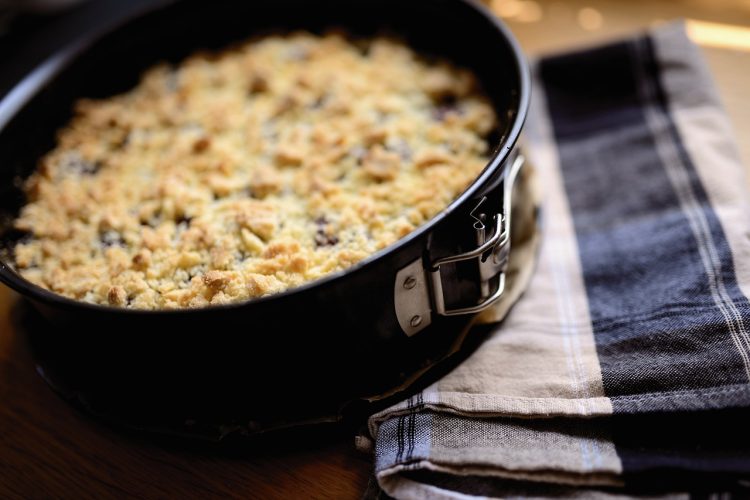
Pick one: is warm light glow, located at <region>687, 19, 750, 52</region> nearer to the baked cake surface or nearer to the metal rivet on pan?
the baked cake surface

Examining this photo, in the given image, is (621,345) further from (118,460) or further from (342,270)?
(118,460)

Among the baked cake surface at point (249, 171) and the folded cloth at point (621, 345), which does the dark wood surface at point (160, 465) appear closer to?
the folded cloth at point (621, 345)

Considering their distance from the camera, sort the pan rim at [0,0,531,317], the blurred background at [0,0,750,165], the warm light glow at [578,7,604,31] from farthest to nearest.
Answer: the warm light glow at [578,7,604,31] < the blurred background at [0,0,750,165] < the pan rim at [0,0,531,317]

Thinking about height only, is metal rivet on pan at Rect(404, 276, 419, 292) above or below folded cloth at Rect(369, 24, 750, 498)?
above

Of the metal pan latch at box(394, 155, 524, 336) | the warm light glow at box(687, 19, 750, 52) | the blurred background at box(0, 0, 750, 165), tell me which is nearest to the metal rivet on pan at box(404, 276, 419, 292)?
the metal pan latch at box(394, 155, 524, 336)

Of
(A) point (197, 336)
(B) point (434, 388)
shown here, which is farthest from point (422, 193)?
(A) point (197, 336)

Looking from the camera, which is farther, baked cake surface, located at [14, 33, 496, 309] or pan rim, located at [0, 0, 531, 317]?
baked cake surface, located at [14, 33, 496, 309]

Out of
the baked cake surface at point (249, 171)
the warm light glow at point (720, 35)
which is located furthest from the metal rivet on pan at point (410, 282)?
the warm light glow at point (720, 35)

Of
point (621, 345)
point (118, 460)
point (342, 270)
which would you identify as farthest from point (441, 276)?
point (118, 460)
